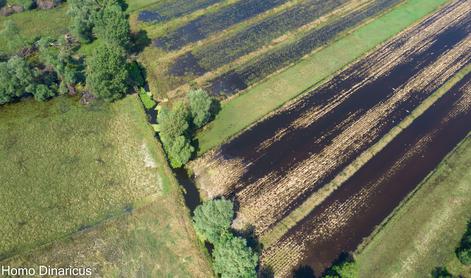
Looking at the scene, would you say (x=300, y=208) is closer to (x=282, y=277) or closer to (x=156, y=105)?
(x=282, y=277)

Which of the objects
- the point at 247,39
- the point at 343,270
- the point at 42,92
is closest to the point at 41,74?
the point at 42,92

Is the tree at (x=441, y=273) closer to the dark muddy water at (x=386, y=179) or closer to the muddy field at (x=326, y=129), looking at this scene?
the dark muddy water at (x=386, y=179)

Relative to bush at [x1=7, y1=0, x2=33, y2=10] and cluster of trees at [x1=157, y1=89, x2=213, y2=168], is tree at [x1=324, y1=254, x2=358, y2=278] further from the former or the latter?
bush at [x1=7, y1=0, x2=33, y2=10]

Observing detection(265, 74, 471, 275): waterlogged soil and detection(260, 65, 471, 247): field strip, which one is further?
detection(260, 65, 471, 247): field strip

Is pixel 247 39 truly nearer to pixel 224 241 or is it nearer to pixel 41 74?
pixel 41 74

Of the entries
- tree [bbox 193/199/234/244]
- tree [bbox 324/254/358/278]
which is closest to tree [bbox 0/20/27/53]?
tree [bbox 193/199/234/244]
